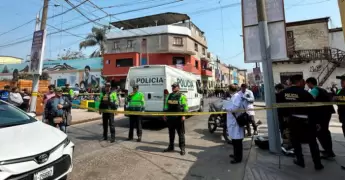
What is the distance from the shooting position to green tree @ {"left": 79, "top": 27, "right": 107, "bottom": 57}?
1399 inches

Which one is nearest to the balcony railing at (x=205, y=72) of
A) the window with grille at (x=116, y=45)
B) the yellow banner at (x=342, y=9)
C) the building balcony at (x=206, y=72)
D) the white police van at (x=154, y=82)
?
the building balcony at (x=206, y=72)

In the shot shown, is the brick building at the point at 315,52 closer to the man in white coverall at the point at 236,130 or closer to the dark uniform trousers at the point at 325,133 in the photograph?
the dark uniform trousers at the point at 325,133

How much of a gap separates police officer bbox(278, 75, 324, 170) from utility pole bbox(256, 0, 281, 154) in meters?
0.72

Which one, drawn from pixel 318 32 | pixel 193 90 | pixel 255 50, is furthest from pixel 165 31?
pixel 255 50

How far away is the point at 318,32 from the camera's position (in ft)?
67.2

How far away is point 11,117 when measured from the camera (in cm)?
374

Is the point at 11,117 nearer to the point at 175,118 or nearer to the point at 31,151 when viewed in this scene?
the point at 31,151

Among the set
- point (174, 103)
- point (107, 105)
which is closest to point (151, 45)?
point (107, 105)

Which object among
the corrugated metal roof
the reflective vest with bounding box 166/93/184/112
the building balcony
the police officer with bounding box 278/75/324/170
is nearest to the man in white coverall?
the police officer with bounding box 278/75/324/170

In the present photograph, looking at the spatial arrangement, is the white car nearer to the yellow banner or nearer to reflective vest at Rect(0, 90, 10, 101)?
reflective vest at Rect(0, 90, 10, 101)

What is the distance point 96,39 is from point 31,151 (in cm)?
3656

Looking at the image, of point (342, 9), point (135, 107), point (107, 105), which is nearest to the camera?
point (342, 9)

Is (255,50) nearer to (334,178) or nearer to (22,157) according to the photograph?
(334,178)

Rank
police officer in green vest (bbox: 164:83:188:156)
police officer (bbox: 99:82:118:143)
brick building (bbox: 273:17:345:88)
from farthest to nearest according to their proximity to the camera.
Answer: brick building (bbox: 273:17:345:88) → police officer (bbox: 99:82:118:143) → police officer in green vest (bbox: 164:83:188:156)
